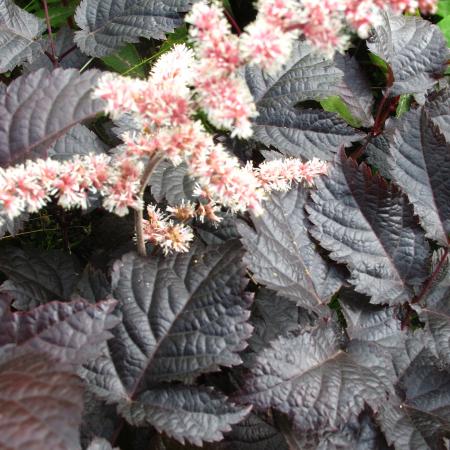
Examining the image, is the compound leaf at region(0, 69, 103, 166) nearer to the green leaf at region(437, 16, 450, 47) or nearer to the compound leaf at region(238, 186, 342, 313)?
the compound leaf at region(238, 186, 342, 313)

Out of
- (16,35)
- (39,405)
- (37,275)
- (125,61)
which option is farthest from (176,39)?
(39,405)

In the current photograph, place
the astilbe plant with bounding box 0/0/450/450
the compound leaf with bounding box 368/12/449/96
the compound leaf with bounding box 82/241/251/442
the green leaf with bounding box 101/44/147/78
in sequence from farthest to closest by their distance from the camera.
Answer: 1. the green leaf with bounding box 101/44/147/78
2. the compound leaf with bounding box 368/12/449/96
3. the compound leaf with bounding box 82/241/251/442
4. the astilbe plant with bounding box 0/0/450/450

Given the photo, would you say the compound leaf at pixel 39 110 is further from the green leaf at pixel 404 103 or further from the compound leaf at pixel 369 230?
the green leaf at pixel 404 103

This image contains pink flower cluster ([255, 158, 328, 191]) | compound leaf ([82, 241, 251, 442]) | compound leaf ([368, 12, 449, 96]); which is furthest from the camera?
compound leaf ([368, 12, 449, 96])

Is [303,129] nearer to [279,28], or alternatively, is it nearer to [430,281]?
[430,281]

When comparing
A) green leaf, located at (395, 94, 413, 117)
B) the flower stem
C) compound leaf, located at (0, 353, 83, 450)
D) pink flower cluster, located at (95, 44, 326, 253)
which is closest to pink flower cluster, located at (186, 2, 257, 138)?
pink flower cluster, located at (95, 44, 326, 253)

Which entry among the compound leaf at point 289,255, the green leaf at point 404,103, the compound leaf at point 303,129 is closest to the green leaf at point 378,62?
the green leaf at point 404,103

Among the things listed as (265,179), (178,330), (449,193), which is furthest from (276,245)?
(449,193)

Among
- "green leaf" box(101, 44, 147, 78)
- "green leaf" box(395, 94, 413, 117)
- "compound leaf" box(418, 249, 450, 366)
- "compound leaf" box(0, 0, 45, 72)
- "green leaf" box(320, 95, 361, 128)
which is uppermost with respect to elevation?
"compound leaf" box(0, 0, 45, 72)
